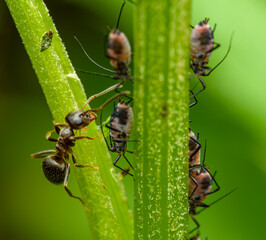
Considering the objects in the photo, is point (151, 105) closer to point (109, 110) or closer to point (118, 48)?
point (118, 48)

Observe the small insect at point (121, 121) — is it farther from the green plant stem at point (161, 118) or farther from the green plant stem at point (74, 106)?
the green plant stem at point (161, 118)

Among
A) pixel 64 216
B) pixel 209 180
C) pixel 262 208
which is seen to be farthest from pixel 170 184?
pixel 64 216

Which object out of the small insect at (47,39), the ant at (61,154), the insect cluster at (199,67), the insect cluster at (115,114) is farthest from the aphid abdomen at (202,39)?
the small insect at (47,39)

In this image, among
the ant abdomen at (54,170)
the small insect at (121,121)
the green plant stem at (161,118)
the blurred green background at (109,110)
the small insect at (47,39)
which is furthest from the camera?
the blurred green background at (109,110)

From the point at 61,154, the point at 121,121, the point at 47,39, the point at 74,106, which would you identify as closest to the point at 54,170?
the point at 61,154

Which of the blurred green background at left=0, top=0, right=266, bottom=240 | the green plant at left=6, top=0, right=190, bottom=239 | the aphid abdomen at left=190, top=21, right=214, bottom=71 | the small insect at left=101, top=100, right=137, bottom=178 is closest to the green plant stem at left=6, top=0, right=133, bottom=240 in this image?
the green plant at left=6, top=0, right=190, bottom=239

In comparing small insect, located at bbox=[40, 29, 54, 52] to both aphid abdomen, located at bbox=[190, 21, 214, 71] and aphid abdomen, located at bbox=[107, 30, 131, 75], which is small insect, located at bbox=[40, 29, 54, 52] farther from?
aphid abdomen, located at bbox=[190, 21, 214, 71]
